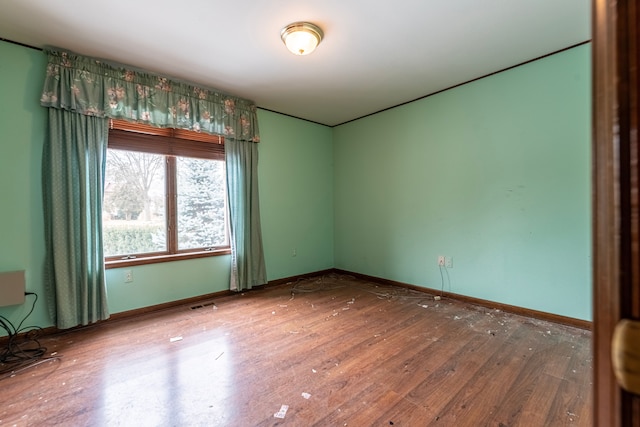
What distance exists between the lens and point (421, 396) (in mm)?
1598

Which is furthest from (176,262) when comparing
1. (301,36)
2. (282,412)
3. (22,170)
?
(301,36)

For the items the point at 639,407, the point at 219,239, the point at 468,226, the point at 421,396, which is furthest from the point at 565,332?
the point at 219,239

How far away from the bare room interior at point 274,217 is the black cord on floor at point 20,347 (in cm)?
2

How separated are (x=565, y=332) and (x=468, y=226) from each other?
1210mm

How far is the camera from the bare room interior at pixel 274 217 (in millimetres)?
1706

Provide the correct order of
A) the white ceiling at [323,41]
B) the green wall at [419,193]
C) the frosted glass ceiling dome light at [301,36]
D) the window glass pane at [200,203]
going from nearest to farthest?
the white ceiling at [323,41] < the frosted glass ceiling dome light at [301,36] < the green wall at [419,193] < the window glass pane at [200,203]

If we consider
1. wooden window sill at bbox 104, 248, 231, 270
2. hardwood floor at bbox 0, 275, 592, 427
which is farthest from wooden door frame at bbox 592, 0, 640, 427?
wooden window sill at bbox 104, 248, 231, 270

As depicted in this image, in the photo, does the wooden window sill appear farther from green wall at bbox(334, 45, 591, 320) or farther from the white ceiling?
green wall at bbox(334, 45, 591, 320)

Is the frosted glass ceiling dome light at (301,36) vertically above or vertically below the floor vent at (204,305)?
above

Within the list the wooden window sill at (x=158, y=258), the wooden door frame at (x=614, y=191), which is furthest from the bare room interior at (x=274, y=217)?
the wooden door frame at (x=614, y=191)

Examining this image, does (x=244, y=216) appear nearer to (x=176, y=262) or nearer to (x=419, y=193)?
(x=176, y=262)

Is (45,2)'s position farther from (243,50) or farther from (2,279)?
(2,279)

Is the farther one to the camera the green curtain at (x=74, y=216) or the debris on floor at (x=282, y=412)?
the green curtain at (x=74, y=216)

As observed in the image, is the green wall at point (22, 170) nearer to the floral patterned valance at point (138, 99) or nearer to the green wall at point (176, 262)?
the green wall at point (176, 262)
